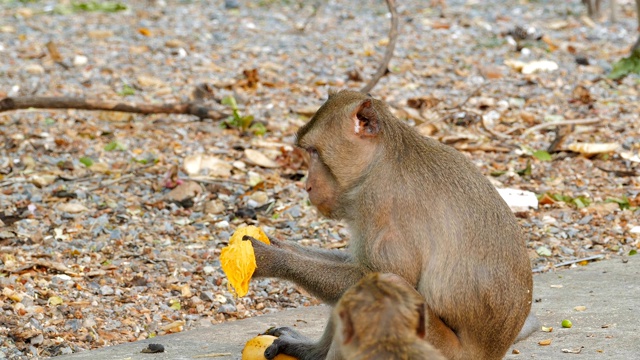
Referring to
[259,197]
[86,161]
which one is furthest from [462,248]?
[86,161]

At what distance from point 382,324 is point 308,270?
3.52ft

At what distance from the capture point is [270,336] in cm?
448

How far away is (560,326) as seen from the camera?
15.7 feet

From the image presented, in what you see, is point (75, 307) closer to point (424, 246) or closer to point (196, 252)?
point (196, 252)

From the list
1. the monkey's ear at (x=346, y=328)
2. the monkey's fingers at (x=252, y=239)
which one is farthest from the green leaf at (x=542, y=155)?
the monkey's ear at (x=346, y=328)

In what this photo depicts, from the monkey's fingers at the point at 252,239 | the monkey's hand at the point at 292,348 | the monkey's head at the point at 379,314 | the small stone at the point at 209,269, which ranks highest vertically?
the monkey's head at the point at 379,314

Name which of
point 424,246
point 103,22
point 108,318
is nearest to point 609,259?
point 424,246

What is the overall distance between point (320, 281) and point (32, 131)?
180 inches

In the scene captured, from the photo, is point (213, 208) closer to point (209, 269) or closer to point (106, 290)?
point (209, 269)

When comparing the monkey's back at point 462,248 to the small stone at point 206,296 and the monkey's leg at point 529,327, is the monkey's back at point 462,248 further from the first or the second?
the small stone at point 206,296

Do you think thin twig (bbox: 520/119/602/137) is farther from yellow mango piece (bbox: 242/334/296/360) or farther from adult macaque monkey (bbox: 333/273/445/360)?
adult macaque monkey (bbox: 333/273/445/360)

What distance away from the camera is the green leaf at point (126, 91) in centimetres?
914

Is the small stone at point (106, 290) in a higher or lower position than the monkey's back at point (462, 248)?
lower

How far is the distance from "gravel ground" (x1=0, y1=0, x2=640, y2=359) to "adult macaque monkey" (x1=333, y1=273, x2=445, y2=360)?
2.07 metres
